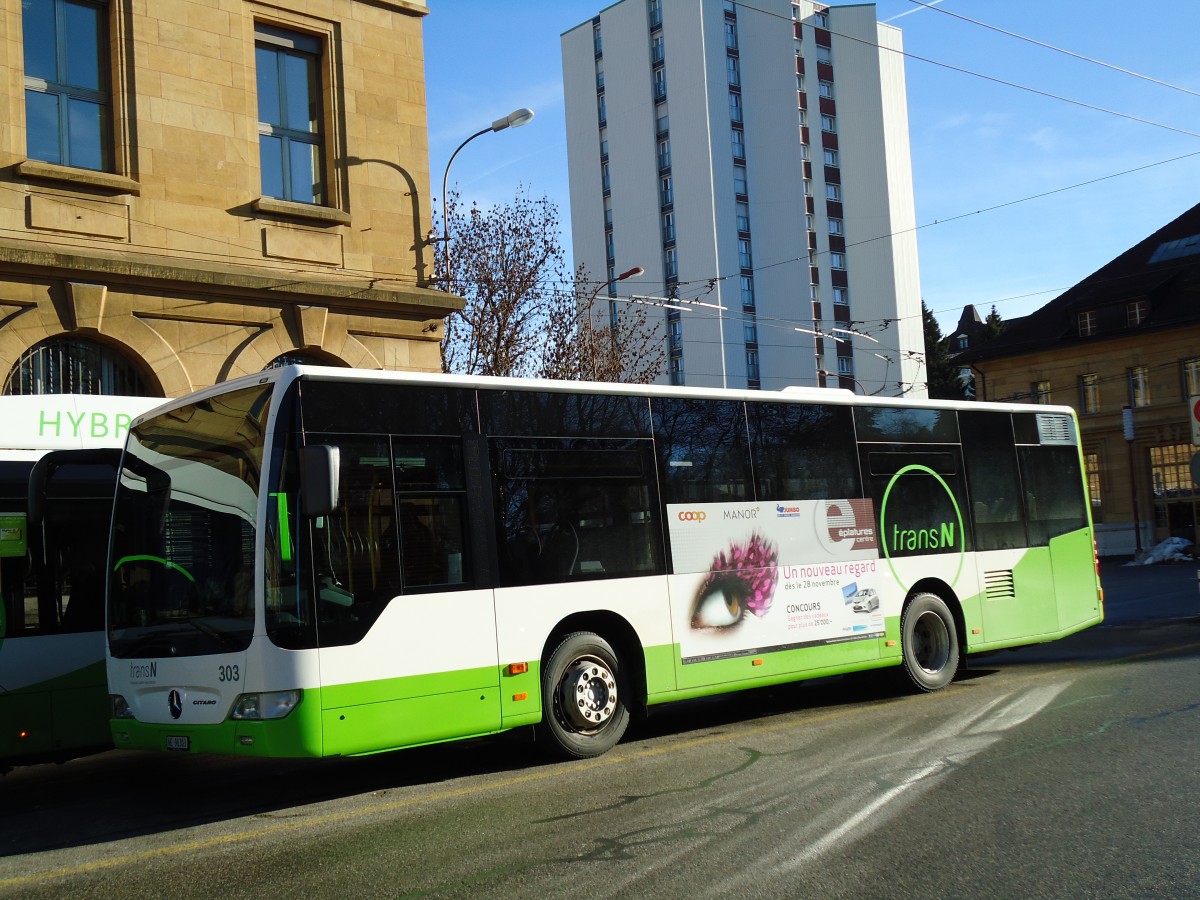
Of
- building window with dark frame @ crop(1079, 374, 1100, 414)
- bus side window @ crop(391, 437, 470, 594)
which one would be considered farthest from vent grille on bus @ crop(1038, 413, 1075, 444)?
building window with dark frame @ crop(1079, 374, 1100, 414)

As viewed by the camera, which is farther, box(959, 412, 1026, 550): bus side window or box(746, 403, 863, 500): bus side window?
box(959, 412, 1026, 550): bus side window

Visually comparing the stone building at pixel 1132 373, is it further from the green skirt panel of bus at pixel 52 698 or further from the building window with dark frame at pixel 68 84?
the green skirt panel of bus at pixel 52 698

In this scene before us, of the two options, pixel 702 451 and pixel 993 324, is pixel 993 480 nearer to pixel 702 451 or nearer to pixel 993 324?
pixel 702 451

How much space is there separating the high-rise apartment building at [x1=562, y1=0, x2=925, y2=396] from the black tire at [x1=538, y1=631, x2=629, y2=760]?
57080 mm

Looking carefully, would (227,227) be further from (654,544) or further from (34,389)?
(654,544)

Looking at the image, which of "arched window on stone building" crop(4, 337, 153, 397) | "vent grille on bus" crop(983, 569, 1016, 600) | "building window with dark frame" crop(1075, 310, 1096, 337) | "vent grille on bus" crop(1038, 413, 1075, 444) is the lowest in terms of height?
"vent grille on bus" crop(983, 569, 1016, 600)

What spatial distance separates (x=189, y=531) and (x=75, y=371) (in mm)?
8611

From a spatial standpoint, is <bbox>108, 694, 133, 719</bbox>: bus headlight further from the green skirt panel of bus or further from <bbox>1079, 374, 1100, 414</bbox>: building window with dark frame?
<bbox>1079, 374, 1100, 414</bbox>: building window with dark frame

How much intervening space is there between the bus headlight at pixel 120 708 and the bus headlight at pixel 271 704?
1.34 metres

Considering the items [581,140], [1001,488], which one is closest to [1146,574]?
[1001,488]

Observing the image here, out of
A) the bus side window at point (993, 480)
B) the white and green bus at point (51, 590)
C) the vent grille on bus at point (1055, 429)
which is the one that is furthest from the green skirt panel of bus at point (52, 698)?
the vent grille on bus at point (1055, 429)

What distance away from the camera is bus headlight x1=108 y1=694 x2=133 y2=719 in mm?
8789

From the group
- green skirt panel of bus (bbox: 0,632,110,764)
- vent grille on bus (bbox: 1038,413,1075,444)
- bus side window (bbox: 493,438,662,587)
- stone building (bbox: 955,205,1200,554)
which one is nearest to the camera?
bus side window (bbox: 493,438,662,587)

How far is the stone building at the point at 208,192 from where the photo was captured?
Answer: 51.4 ft
